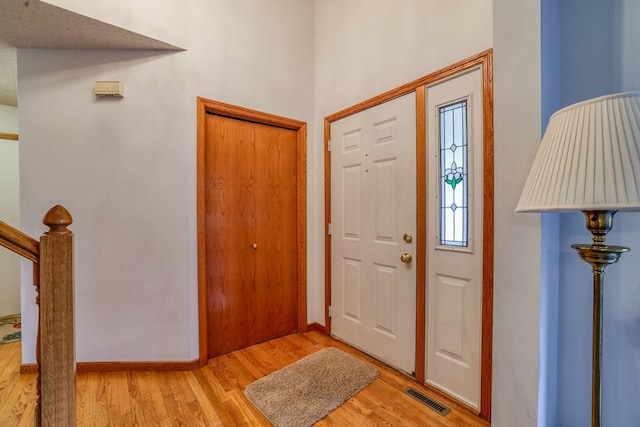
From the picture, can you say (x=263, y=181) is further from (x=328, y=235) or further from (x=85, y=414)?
(x=85, y=414)

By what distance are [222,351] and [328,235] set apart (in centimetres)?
127

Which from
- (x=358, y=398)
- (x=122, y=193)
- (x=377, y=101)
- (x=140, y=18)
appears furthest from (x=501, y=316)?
(x=140, y=18)

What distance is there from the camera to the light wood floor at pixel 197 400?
1.54 metres

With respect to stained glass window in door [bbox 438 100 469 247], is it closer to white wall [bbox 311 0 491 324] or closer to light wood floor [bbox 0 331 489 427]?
white wall [bbox 311 0 491 324]

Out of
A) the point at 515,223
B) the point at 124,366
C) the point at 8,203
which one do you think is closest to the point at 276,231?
the point at 124,366

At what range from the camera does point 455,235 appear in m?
1.67

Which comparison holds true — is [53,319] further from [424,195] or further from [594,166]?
[424,195]

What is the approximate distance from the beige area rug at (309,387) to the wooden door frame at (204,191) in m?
0.54

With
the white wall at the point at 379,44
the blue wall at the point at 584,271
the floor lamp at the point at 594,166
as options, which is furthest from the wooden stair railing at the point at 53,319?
the white wall at the point at 379,44

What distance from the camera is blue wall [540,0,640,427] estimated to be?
3.17 feet

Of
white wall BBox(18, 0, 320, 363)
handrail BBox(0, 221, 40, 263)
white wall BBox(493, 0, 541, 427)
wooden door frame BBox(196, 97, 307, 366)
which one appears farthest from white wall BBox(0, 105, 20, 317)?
white wall BBox(493, 0, 541, 427)

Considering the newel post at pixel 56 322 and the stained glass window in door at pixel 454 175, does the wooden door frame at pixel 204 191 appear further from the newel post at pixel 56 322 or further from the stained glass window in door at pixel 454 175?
the stained glass window in door at pixel 454 175

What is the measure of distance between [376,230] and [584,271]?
1199 mm

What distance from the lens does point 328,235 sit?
99.3 inches
